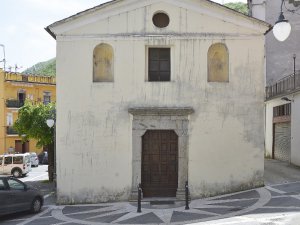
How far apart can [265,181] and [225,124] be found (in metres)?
3.33

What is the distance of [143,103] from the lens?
607 inches

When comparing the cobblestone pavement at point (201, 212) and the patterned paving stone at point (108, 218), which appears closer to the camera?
the cobblestone pavement at point (201, 212)

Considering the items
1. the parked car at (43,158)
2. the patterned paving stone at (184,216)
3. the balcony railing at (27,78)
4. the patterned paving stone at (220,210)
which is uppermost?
the balcony railing at (27,78)

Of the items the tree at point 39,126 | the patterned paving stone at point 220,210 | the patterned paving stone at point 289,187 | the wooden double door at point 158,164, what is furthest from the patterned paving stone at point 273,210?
the tree at point 39,126

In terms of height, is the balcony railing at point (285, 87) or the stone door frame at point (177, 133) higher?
the balcony railing at point (285, 87)

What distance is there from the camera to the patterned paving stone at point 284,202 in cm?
1292

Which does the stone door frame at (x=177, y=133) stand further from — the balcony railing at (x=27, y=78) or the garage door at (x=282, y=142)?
the balcony railing at (x=27, y=78)

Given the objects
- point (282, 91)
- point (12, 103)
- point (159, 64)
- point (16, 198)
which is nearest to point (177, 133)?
point (159, 64)

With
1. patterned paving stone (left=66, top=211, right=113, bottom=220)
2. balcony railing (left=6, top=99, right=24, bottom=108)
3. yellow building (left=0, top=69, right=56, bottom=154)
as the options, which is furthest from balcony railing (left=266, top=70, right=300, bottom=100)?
balcony railing (left=6, top=99, right=24, bottom=108)

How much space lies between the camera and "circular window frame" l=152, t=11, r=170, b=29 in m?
15.5

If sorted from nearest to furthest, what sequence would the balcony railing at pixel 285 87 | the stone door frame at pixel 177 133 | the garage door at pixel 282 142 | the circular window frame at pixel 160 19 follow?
the stone door frame at pixel 177 133 → the circular window frame at pixel 160 19 → the balcony railing at pixel 285 87 → the garage door at pixel 282 142

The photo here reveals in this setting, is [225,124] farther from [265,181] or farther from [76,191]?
[76,191]

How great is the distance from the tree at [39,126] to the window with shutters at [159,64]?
28.2 ft

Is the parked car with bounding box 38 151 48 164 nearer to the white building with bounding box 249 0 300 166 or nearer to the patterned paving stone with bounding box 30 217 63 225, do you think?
the white building with bounding box 249 0 300 166
